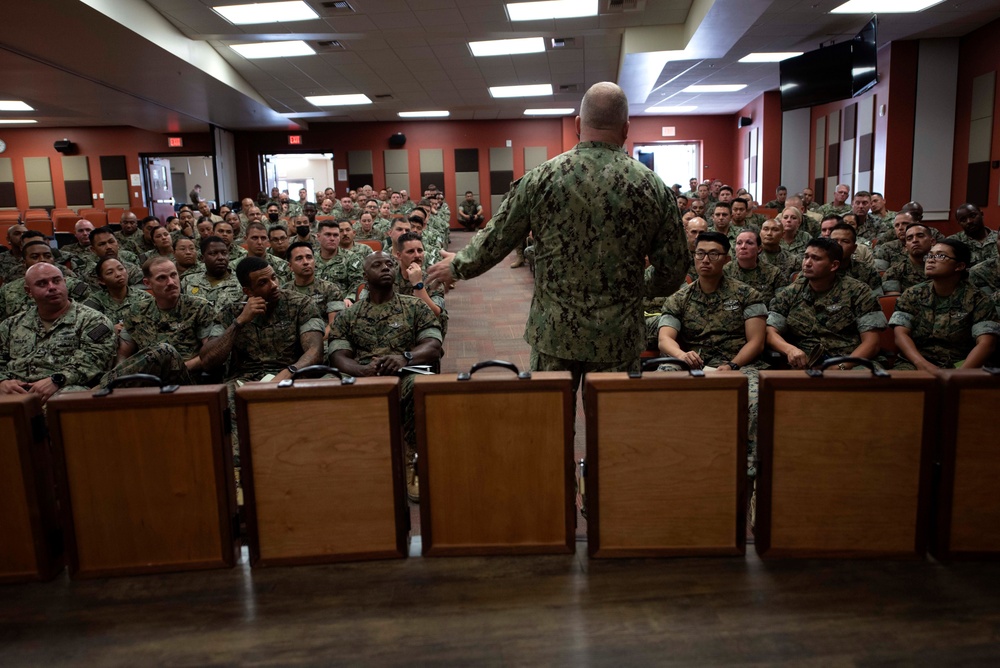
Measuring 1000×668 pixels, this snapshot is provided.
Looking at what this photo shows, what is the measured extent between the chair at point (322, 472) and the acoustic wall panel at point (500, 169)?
1564 centimetres

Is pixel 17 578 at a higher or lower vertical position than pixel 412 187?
lower

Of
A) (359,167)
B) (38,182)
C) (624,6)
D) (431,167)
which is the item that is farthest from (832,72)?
(38,182)

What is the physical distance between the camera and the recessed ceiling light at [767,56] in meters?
9.56

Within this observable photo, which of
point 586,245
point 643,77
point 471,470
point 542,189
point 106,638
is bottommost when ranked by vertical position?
point 106,638

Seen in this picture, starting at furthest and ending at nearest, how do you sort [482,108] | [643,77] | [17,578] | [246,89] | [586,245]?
[482,108], [246,89], [643,77], [586,245], [17,578]

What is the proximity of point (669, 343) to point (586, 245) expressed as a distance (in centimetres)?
122

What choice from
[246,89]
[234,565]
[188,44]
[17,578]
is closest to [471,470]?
[234,565]

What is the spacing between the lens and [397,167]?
17.3 m

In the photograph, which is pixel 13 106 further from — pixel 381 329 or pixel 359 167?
pixel 381 329

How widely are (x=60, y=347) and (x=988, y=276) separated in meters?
5.12

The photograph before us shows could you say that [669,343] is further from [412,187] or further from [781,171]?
[412,187]

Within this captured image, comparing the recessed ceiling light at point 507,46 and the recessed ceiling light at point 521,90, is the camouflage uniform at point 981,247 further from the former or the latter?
the recessed ceiling light at point 521,90

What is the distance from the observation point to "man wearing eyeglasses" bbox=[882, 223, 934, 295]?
4.46 m

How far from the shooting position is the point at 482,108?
1488cm
